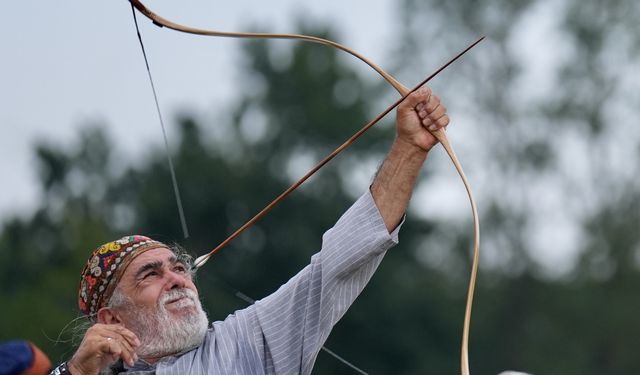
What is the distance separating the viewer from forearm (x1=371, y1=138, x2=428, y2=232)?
5.93 metres

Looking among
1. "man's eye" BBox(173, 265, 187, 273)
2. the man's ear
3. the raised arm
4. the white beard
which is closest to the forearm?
the raised arm

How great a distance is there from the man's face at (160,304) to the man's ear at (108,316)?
26 millimetres

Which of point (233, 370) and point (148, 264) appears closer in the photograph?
point (233, 370)

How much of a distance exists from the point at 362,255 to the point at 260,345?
54cm

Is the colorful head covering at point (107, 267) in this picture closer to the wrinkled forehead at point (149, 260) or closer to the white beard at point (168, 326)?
the wrinkled forehead at point (149, 260)

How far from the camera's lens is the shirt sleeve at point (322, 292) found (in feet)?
19.3

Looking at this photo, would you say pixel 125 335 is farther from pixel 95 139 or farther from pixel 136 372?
pixel 95 139

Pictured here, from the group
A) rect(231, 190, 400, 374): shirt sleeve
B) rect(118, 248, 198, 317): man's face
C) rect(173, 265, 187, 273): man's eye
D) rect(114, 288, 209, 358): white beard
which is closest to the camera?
rect(231, 190, 400, 374): shirt sleeve

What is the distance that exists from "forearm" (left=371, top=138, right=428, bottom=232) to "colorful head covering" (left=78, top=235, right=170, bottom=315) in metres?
1.06

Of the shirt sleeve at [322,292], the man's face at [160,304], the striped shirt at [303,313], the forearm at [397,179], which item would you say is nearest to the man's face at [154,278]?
the man's face at [160,304]

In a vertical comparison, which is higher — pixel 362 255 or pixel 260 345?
pixel 362 255

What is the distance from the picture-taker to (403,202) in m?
5.96

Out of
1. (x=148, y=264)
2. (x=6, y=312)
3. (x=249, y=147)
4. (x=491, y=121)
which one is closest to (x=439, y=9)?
(x=491, y=121)

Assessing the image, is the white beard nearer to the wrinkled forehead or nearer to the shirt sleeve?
the wrinkled forehead
